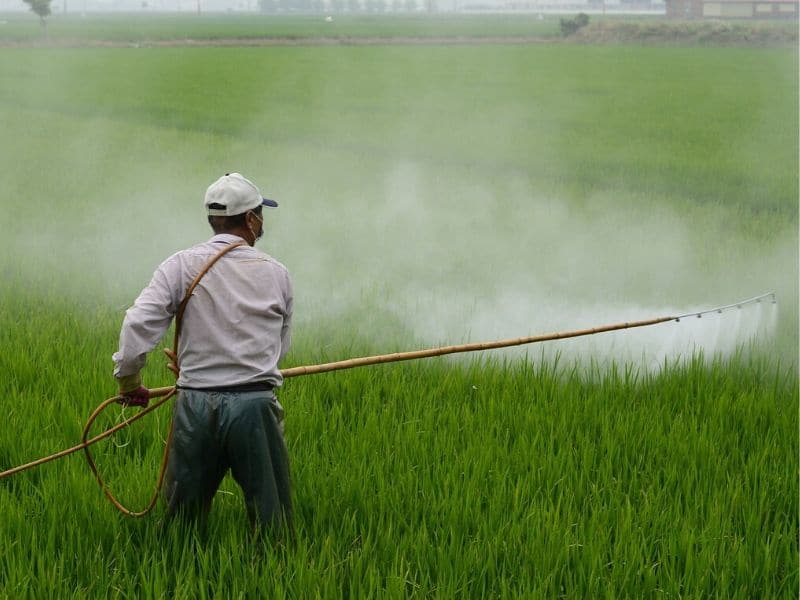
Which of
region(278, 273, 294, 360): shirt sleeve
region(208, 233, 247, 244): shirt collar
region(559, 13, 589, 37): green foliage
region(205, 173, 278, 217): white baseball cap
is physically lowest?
region(278, 273, 294, 360): shirt sleeve

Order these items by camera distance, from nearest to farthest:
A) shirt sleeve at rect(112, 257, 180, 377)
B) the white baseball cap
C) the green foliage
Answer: shirt sleeve at rect(112, 257, 180, 377) < the white baseball cap < the green foliage

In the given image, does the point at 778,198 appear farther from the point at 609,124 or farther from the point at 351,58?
the point at 351,58

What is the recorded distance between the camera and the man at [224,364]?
2613 mm

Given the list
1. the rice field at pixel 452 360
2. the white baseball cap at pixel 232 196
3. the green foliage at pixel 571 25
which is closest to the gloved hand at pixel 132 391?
the rice field at pixel 452 360

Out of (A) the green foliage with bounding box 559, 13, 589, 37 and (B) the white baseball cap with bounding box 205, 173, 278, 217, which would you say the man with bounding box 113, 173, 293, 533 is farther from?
(A) the green foliage with bounding box 559, 13, 589, 37

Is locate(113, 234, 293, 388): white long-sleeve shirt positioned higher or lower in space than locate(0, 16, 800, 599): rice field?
higher

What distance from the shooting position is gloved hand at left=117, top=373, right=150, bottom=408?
8.59 feet

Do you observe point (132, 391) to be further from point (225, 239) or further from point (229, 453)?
point (225, 239)

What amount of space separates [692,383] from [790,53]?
755 inches

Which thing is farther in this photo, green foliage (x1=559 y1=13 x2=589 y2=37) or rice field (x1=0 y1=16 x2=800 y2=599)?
green foliage (x1=559 y1=13 x2=589 y2=37)

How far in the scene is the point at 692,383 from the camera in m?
4.21

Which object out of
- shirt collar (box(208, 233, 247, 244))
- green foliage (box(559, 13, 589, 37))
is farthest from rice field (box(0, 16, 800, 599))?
green foliage (box(559, 13, 589, 37))

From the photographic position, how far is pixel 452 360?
180 inches

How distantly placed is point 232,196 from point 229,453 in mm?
647
